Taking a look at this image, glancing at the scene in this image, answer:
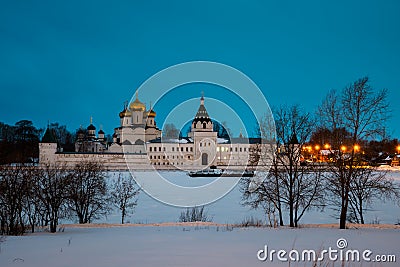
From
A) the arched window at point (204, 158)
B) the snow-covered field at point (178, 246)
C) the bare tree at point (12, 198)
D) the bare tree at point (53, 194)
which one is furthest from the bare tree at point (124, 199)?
the arched window at point (204, 158)

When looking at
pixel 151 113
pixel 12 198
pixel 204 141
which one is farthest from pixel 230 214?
pixel 151 113

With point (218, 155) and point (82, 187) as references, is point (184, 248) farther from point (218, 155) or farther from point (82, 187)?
point (218, 155)

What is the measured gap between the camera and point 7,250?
6531 mm

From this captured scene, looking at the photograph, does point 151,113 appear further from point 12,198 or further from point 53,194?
point 12,198

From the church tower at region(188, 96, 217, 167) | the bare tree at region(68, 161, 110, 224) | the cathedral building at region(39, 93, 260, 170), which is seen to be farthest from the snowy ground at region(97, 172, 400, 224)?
the church tower at region(188, 96, 217, 167)

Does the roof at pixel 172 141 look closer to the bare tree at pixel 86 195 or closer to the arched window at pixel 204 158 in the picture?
the arched window at pixel 204 158

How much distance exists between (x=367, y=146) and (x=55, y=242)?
931 cm

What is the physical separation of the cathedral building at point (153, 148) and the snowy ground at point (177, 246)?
5320 centimetres

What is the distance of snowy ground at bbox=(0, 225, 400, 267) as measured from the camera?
5.78 metres

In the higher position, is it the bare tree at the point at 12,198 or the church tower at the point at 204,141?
the church tower at the point at 204,141

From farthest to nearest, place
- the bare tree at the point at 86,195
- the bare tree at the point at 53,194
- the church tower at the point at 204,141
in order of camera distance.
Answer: the church tower at the point at 204,141 < the bare tree at the point at 86,195 < the bare tree at the point at 53,194

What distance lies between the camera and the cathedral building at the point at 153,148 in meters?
62.7

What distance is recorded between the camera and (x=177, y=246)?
7.13 meters

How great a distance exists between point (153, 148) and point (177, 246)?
6116 cm
